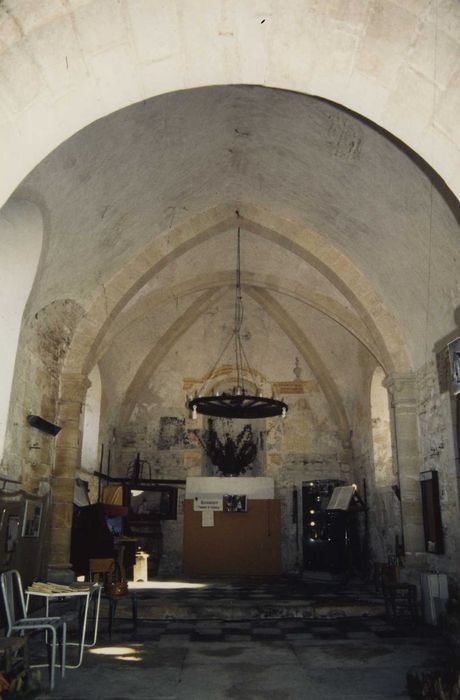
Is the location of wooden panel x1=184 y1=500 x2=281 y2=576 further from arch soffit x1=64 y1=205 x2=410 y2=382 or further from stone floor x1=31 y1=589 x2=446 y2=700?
stone floor x1=31 y1=589 x2=446 y2=700

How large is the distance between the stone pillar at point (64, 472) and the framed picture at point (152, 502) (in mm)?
4795

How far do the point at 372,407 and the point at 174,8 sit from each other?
10751mm

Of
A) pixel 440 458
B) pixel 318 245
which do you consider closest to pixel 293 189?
pixel 318 245

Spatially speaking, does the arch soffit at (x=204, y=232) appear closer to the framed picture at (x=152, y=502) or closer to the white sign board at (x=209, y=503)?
the framed picture at (x=152, y=502)

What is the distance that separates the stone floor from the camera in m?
4.54

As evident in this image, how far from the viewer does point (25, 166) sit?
127 inches

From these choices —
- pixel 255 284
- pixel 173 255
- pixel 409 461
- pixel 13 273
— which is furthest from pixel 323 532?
pixel 13 273

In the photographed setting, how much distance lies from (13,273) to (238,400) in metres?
3.78

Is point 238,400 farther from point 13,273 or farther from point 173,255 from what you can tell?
point 13,273

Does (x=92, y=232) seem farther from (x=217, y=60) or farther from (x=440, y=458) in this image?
(x=440, y=458)

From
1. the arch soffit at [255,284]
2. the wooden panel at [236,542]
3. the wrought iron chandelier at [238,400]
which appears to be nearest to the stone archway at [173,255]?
the arch soffit at [255,284]

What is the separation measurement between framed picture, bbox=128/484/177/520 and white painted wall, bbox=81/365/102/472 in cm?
154

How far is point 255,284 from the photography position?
488 inches

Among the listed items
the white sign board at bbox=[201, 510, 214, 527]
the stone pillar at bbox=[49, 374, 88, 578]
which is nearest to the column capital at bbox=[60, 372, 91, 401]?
the stone pillar at bbox=[49, 374, 88, 578]
